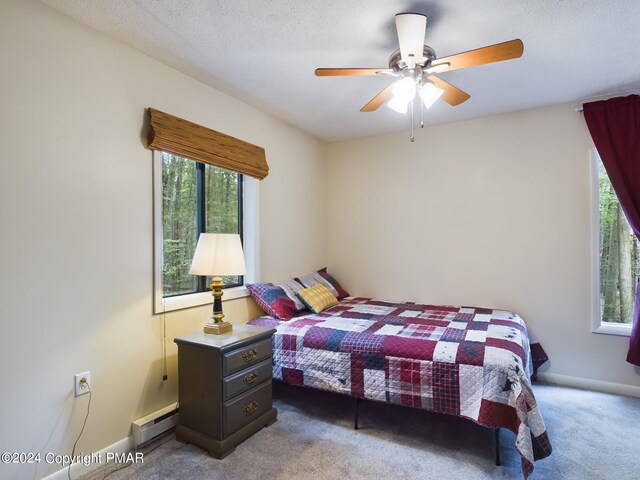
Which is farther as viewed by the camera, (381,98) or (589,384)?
(589,384)

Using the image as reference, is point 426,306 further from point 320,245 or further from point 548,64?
point 548,64

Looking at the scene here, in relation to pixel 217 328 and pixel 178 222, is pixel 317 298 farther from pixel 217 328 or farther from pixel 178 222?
pixel 178 222

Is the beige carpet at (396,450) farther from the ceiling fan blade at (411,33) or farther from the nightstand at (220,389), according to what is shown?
the ceiling fan blade at (411,33)

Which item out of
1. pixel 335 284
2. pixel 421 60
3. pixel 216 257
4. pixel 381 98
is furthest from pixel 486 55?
pixel 335 284

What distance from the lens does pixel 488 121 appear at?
11.0ft

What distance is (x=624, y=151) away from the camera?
2758 millimetres

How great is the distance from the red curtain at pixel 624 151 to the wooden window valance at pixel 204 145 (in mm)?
2774

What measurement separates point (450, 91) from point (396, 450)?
2169 millimetres

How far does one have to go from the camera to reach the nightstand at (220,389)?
78.9 inches

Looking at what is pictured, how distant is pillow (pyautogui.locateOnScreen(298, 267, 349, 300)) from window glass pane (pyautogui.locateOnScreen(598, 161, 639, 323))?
229 cm

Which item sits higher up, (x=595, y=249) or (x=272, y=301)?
(x=595, y=249)

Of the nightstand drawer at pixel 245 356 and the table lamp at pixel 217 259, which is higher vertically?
the table lamp at pixel 217 259

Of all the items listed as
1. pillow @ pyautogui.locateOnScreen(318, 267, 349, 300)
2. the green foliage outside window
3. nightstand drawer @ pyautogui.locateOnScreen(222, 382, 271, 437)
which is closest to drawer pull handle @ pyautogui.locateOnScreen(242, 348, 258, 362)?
nightstand drawer @ pyautogui.locateOnScreen(222, 382, 271, 437)

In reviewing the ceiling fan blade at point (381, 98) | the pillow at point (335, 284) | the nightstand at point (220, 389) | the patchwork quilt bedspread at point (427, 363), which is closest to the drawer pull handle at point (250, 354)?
the nightstand at point (220, 389)
